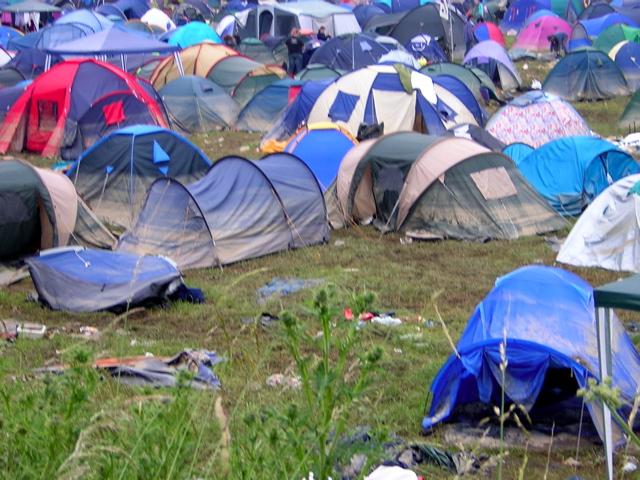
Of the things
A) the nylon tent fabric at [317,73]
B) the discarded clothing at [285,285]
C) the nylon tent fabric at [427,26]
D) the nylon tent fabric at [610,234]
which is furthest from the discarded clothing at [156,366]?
the nylon tent fabric at [427,26]

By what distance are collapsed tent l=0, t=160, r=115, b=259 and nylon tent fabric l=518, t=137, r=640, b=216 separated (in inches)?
286

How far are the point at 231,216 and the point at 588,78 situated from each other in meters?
16.5

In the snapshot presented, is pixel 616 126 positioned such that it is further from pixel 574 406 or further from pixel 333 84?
pixel 574 406

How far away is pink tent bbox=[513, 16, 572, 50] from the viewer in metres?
33.0

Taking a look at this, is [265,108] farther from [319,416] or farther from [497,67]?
[319,416]

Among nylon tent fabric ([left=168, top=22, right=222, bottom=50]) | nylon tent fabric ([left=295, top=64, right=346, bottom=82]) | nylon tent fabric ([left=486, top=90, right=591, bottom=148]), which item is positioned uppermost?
nylon tent fabric ([left=486, top=90, right=591, bottom=148])

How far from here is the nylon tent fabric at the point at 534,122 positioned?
17.5 metres

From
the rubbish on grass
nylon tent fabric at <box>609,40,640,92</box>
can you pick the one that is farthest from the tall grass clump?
nylon tent fabric at <box>609,40,640,92</box>

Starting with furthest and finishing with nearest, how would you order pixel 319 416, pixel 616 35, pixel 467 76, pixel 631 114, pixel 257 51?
1. pixel 616 35
2. pixel 257 51
3. pixel 467 76
4. pixel 631 114
5. pixel 319 416

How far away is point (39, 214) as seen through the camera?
11109 millimetres

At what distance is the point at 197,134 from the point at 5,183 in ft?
32.2

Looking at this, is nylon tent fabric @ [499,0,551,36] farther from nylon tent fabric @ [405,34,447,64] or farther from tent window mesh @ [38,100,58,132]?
tent window mesh @ [38,100,58,132]

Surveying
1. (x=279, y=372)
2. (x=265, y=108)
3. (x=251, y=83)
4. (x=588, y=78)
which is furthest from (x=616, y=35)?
(x=279, y=372)

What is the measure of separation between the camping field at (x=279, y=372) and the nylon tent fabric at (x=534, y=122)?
17.4 feet
